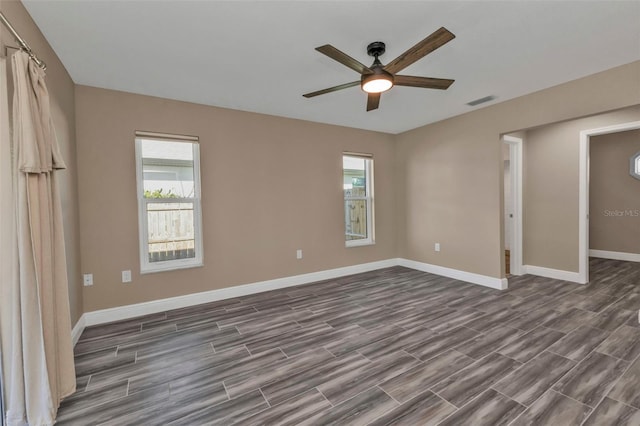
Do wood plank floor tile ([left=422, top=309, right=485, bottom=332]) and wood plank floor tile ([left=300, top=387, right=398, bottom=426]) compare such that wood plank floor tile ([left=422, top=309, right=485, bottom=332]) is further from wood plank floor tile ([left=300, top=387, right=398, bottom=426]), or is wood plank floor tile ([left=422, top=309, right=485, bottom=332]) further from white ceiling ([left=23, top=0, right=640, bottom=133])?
white ceiling ([left=23, top=0, right=640, bottom=133])

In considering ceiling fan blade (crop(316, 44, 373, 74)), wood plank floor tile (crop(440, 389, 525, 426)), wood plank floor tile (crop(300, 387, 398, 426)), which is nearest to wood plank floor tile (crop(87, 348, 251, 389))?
wood plank floor tile (crop(300, 387, 398, 426))

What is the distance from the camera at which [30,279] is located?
158 centimetres

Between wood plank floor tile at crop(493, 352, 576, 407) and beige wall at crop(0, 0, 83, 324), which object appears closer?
wood plank floor tile at crop(493, 352, 576, 407)

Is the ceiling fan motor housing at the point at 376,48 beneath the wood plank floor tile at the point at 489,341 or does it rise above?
above

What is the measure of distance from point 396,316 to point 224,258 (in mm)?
2293

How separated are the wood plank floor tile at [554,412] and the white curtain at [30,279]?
2708 millimetres

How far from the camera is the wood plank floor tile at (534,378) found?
1816 mm

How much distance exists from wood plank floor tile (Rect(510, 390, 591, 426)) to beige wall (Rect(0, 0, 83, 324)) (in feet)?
12.0

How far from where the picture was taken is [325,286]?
4.24m

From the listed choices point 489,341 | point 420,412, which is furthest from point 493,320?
point 420,412

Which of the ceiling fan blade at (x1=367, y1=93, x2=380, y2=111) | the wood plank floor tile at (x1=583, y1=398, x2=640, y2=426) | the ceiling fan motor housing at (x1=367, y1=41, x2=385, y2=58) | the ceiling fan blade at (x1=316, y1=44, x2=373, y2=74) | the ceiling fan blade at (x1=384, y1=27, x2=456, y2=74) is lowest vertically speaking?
the wood plank floor tile at (x1=583, y1=398, x2=640, y2=426)

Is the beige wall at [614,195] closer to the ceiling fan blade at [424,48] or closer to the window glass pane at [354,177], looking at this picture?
the window glass pane at [354,177]

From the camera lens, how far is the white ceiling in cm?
192

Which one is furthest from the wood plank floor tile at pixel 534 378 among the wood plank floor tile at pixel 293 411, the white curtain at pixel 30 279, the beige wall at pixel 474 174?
the white curtain at pixel 30 279
